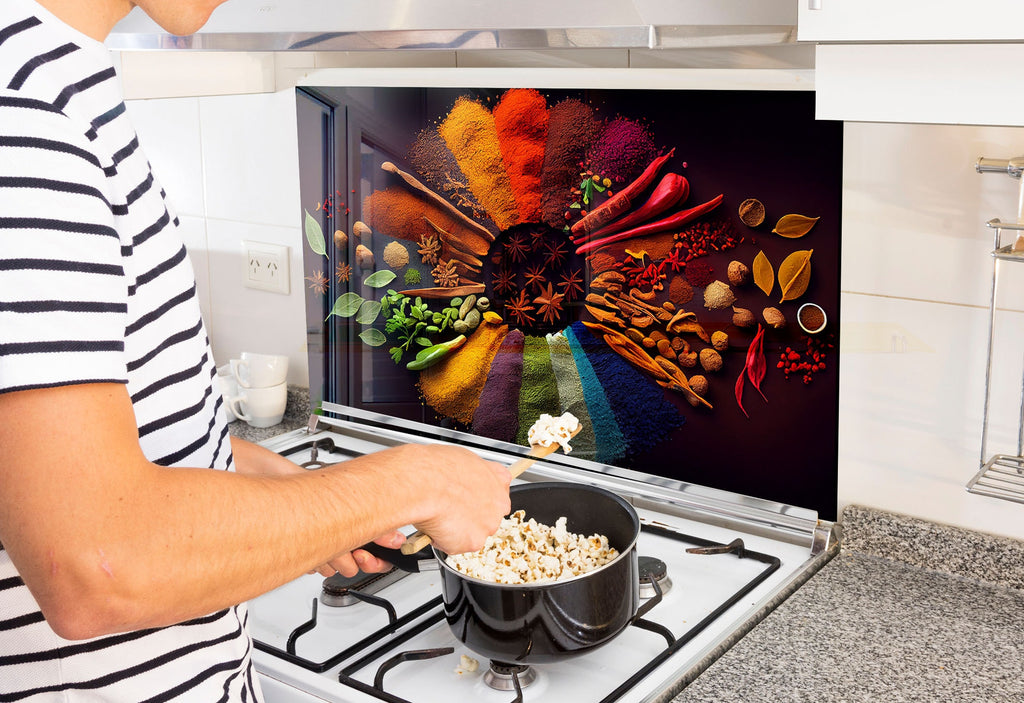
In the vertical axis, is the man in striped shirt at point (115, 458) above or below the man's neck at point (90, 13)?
below

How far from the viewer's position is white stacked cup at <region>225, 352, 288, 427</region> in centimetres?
170

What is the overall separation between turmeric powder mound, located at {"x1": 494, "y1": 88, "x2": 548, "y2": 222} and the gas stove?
39cm

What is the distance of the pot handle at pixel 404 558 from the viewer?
1005 mm

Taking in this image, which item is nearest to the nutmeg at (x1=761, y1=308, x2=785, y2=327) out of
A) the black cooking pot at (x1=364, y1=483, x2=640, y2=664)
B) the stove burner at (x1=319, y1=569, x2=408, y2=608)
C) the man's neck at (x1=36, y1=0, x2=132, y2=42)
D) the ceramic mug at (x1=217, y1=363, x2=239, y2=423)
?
the black cooking pot at (x1=364, y1=483, x2=640, y2=664)

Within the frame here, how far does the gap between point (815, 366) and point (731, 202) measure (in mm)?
229

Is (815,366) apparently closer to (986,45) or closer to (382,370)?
(986,45)

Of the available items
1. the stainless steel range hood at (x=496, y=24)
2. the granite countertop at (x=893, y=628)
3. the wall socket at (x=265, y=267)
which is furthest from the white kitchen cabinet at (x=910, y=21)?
the wall socket at (x=265, y=267)

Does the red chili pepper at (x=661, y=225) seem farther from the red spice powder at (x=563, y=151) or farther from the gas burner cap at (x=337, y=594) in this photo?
the gas burner cap at (x=337, y=594)

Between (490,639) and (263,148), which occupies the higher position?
(263,148)

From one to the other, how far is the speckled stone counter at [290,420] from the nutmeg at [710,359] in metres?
0.77

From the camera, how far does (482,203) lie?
4.66ft

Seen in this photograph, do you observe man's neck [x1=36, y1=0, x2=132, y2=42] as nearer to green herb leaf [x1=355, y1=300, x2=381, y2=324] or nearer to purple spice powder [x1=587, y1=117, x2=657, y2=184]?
purple spice powder [x1=587, y1=117, x2=657, y2=184]

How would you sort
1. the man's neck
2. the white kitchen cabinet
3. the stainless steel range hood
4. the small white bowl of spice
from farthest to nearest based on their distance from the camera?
the small white bowl of spice
the stainless steel range hood
the white kitchen cabinet
the man's neck

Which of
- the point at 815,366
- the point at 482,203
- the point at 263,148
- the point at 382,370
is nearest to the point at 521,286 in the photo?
the point at 482,203
